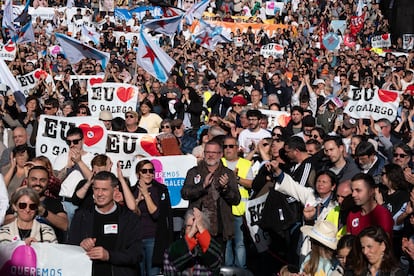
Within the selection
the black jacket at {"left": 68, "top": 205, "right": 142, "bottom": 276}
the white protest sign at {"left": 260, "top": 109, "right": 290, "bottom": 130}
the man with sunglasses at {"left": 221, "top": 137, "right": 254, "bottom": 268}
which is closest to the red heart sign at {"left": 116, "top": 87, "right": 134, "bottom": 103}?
the white protest sign at {"left": 260, "top": 109, "right": 290, "bottom": 130}

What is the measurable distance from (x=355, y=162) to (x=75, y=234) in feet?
11.7

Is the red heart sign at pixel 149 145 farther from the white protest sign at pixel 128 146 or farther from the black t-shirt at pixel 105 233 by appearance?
the black t-shirt at pixel 105 233

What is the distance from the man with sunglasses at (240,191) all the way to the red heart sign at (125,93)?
5.34 meters

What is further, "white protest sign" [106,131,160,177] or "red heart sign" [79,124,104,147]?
"red heart sign" [79,124,104,147]

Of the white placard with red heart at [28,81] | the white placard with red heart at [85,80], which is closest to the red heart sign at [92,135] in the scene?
the white placard with red heart at [28,81]

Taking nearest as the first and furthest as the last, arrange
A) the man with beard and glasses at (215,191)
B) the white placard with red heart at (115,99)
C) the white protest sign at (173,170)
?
the man with beard and glasses at (215,191), the white protest sign at (173,170), the white placard with red heart at (115,99)

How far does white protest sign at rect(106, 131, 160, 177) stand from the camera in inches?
457

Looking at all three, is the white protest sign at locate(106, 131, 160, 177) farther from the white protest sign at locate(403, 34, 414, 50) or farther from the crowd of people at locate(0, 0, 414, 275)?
the white protest sign at locate(403, 34, 414, 50)

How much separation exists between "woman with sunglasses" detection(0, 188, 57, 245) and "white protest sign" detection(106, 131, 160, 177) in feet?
13.9

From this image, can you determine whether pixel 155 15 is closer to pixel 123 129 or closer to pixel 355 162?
pixel 123 129

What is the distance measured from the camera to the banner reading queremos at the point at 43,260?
7.03 m

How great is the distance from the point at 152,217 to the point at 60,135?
3550 mm

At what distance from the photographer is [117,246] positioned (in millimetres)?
7203

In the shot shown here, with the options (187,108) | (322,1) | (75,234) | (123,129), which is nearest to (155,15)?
(322,1)
